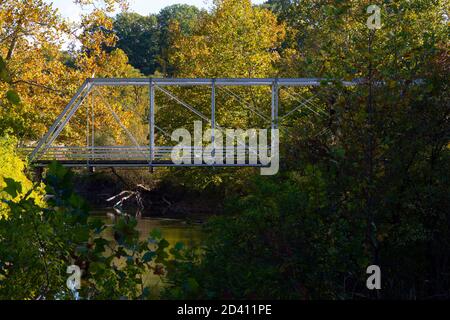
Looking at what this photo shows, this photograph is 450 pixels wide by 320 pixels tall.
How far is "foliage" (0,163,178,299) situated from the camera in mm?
4059

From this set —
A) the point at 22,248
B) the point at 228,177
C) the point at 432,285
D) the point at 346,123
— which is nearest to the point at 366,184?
the point at 346,123

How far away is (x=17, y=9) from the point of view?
75.0 feet

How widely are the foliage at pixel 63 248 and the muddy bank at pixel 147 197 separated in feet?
86.8

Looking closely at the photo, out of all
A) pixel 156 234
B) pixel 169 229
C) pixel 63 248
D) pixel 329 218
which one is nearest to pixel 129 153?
pixel 169 229

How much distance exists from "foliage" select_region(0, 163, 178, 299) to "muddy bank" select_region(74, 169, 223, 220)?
86.8ft

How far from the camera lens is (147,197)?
1417 inches

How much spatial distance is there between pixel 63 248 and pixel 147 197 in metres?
31.6

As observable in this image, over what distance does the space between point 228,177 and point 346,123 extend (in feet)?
79.4

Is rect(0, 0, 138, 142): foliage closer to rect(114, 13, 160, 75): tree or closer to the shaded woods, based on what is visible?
the shaded woods

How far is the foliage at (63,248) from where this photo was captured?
406 cm

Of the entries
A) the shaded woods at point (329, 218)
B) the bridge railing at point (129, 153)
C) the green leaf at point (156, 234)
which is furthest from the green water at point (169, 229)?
the green leaf at point (156, 234)

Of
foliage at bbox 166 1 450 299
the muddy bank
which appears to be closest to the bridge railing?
the muddy bank

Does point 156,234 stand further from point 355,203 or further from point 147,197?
point 147,197
